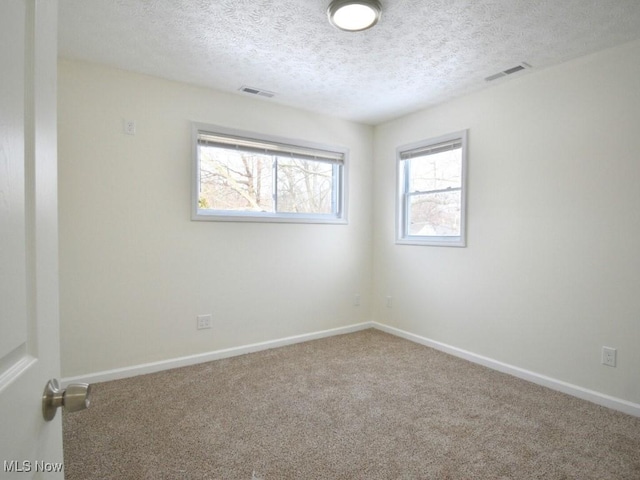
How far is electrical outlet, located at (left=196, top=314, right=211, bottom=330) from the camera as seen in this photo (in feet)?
10.0

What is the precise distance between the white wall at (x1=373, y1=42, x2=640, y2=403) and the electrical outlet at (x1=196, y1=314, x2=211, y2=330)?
2134mm

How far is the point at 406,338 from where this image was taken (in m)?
3.73

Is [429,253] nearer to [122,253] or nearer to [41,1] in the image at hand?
[122,253]

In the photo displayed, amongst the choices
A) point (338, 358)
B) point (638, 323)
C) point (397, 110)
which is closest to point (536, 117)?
point (397, 110)

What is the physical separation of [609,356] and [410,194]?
2162 mm

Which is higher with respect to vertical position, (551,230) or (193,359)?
(551,230)

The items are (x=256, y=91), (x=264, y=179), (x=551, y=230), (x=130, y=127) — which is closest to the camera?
(x=551, y=230)

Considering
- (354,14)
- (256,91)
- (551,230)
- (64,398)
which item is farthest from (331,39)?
(64,398)

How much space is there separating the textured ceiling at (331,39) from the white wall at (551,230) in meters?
0.27

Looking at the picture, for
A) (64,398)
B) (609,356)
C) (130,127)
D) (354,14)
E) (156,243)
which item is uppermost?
(354,14)

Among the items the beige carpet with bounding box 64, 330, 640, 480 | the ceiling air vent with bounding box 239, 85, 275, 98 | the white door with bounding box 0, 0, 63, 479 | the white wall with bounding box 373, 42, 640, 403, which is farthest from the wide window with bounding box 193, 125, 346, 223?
the white door with bounding box 0, 0, 63, 479

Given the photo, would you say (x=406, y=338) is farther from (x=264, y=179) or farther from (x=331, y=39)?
(x=331, y=39)

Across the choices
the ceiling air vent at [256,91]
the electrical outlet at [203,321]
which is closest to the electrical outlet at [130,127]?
the ceiling air vent at [256,91]

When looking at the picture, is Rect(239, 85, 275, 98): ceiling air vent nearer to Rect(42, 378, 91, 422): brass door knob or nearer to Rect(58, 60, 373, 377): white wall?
Rect(58, 60, 373, 377): white wall
